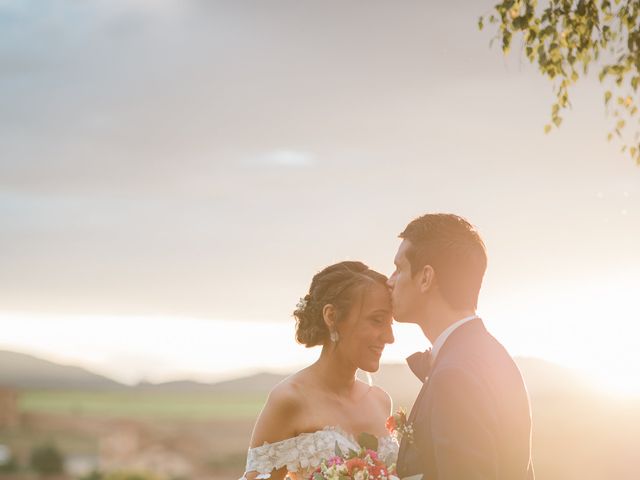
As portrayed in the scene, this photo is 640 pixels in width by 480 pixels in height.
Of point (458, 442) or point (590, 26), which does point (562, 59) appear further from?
point (458, 442)

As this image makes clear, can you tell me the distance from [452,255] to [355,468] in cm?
135

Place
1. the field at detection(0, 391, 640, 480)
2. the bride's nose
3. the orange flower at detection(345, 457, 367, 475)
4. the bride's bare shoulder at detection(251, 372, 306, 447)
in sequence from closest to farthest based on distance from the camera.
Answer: the orange flower at detection(345, 457, 367, 475) < the bride's bare shoulder at detection(251, 372, 306, 447) < the bride's nose < the field at detection(0, 391, 640, 480)

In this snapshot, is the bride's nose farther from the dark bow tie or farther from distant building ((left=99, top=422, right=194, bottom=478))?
distant building ((left=99, top=422, right=194, bottom=478))

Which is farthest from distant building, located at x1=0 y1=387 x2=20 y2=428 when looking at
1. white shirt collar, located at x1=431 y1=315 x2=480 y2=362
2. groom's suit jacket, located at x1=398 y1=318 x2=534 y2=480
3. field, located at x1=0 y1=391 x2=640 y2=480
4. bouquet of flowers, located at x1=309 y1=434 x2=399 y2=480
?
groom's suit jacket, located at x1=398 y1=318 x2=534 y2=480

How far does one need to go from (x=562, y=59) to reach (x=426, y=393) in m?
6.57

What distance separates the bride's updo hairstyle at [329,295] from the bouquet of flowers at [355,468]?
55.4 inches

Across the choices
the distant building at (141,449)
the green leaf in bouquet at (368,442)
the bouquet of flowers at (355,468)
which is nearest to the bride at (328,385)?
the green leaf in bouquet at (368,442)

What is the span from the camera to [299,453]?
6926 millimetres

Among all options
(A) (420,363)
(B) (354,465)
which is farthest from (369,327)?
(B) (354,465)

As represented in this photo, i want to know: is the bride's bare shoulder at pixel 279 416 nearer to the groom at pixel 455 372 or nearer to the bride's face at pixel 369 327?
the bride's face at pixel 369 327

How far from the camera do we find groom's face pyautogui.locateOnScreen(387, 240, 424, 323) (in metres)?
5.81

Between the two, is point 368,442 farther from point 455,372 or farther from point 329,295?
point 455,372

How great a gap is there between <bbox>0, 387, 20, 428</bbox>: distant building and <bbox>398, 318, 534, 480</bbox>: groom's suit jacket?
186ft

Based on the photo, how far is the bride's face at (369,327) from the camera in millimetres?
7098
